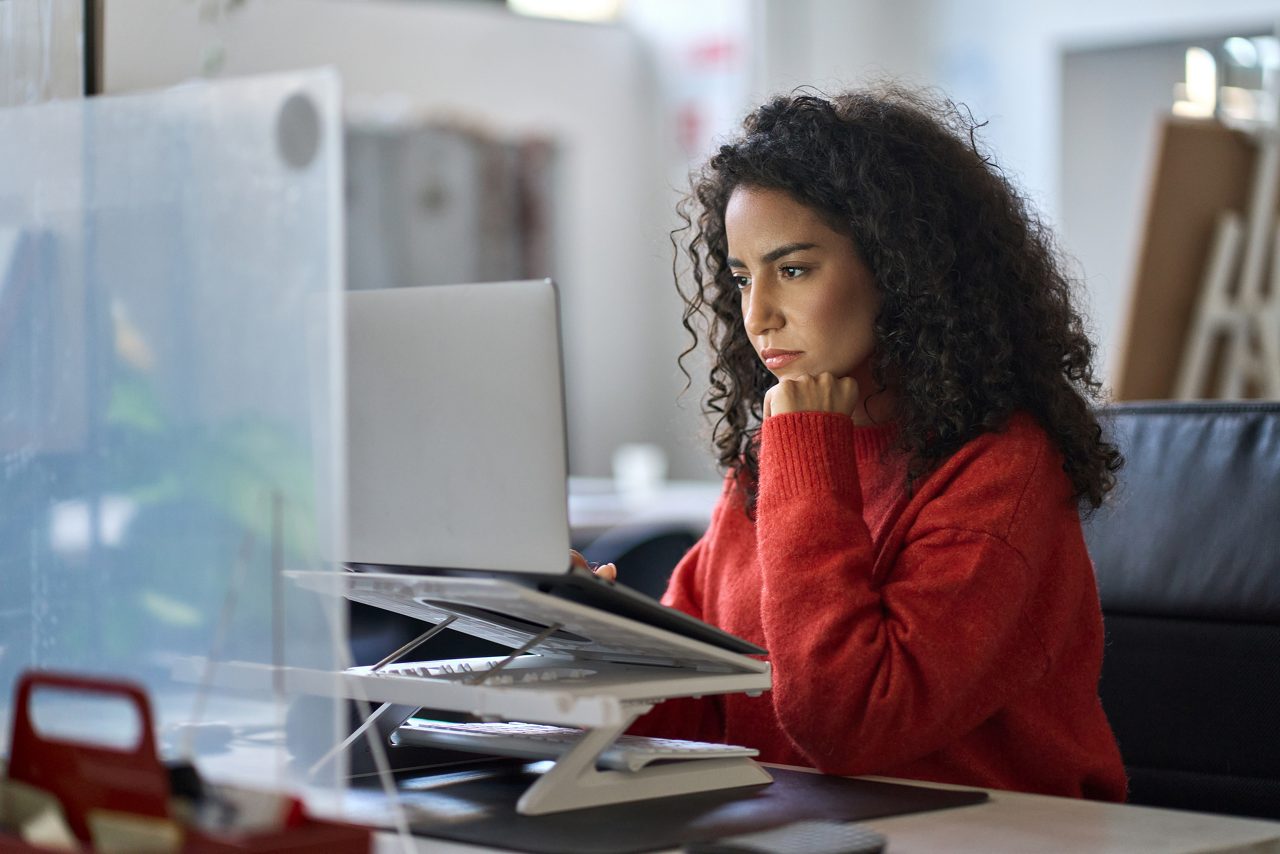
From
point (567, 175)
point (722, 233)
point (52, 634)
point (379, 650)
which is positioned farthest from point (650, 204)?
point (52, 634)

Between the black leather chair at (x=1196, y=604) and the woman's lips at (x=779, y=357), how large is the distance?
36 centimetres

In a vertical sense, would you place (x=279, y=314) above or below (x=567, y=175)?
below

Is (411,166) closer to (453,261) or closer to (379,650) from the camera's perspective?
(453,261)

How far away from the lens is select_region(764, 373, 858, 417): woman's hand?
133cm

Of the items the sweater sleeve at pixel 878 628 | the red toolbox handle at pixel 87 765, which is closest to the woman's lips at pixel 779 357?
the sweater sleeve at pixel 878 628

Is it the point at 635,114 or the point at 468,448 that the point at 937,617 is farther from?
the point at 635,114

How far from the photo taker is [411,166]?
5.29 m

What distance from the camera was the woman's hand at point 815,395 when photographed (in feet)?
4.38

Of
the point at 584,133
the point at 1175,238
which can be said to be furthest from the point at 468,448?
the point at 584,133

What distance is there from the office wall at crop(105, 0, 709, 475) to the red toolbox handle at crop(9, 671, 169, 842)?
451 centimetres

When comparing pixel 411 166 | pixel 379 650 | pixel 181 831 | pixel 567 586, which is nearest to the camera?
pixel 181 831

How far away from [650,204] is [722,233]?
14.3 feet

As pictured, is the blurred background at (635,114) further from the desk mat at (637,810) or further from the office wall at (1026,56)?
the desk mat at (637,810)

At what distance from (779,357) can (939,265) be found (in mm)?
162
